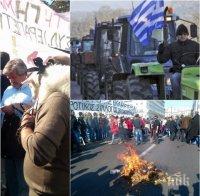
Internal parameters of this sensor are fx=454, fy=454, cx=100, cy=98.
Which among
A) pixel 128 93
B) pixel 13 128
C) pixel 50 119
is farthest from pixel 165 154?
pixel 13 128

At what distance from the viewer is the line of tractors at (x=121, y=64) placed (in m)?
4.18

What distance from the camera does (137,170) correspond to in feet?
14.0

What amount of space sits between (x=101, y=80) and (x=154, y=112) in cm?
58

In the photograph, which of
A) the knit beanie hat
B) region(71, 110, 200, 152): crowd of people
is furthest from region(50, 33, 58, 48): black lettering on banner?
the knit beanie hat

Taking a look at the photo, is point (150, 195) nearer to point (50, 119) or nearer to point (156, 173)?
point (156, 173)

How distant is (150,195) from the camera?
4.26 meters

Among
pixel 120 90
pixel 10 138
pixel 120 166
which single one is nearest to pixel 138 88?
pixel 120 90

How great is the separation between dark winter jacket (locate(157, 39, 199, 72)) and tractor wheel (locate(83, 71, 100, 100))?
632mm

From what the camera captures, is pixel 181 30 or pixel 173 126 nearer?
pixel 181 30

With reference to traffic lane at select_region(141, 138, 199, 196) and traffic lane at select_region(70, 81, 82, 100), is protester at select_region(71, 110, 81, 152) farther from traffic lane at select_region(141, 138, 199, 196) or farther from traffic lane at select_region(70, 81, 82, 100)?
traffic lane at select_region(141, 138, 199, 196)

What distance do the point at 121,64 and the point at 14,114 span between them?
1.23 metres

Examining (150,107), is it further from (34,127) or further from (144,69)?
(34,127)

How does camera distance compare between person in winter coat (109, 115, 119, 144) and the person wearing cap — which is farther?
person in winter coat (109, 115, 119, 144)

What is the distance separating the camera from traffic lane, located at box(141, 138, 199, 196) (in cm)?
416
